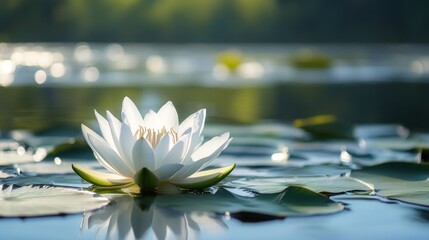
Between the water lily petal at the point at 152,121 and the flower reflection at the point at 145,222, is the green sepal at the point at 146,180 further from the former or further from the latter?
the water lily petal at the point at 152,121

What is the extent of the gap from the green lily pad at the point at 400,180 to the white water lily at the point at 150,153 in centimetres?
35

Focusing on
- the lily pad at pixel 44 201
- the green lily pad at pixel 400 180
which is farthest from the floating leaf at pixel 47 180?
the green lily pad at pixel 400 180

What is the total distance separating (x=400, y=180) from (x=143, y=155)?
1.93 ft

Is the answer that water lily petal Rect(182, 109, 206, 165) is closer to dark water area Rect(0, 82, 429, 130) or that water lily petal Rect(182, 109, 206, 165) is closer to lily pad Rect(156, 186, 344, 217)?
lily pad Rect(156, 186, 344, 217)

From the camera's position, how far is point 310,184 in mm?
1505

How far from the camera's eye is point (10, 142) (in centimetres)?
216

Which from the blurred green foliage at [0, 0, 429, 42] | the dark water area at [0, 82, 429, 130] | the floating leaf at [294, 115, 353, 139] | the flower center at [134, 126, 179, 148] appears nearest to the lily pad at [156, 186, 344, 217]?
the flower center at [134, 126, 179, 148]

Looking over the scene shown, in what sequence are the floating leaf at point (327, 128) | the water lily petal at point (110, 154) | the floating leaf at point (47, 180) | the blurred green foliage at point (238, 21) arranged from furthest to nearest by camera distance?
the blurred green foliage at point (238, 21)
the floating leaf at point (327, 128)
the floating leaf at point (47, 180)
the water lily petal at point (110, 154)

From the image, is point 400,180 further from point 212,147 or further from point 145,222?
point 145,222

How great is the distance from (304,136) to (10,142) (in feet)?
3.41

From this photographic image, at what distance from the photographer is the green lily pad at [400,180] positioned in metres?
1.39

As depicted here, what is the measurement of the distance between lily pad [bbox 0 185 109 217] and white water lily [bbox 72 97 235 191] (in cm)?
6

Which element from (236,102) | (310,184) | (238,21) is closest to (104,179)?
(310,184)

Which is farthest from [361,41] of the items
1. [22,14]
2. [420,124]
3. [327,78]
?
[420,124]
